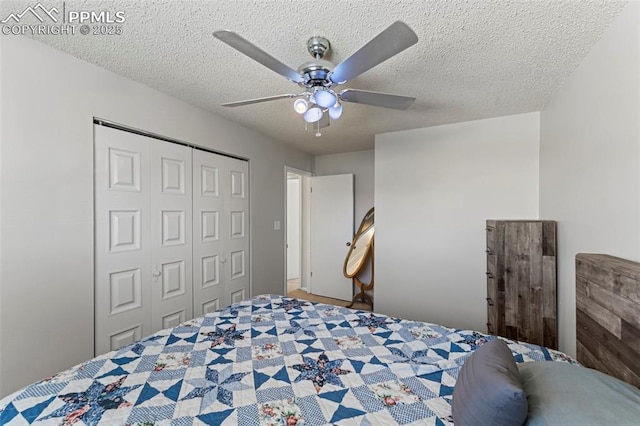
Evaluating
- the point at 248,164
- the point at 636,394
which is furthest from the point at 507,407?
the point at 248,164

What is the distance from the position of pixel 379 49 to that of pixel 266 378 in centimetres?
152

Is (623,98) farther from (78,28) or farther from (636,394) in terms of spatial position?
(78,28)

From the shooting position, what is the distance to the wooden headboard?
106 cm

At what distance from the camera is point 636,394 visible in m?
0.86

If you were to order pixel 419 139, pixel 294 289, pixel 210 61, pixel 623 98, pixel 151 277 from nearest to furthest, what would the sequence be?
pixel 623 98 → pixel 210 61 → pixel 151 277 → pixel 419 139 → pixel 294 289

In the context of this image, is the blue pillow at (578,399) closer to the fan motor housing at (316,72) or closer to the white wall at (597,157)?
the white wall at (597,157)

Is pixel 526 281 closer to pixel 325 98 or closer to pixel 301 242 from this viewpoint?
pixel 325 98

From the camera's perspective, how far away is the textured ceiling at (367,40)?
4.49 ft

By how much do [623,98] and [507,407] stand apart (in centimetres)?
157

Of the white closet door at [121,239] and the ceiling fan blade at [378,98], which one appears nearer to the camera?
the ceiling fan blade at [378,98]

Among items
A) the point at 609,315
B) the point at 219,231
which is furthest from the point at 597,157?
the point at 219,231

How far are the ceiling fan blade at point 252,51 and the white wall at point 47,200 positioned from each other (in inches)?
53.6

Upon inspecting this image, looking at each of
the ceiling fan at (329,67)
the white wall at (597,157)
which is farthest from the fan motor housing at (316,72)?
the white wall at (597,157)

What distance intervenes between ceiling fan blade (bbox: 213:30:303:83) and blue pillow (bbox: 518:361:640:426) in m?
1.61
